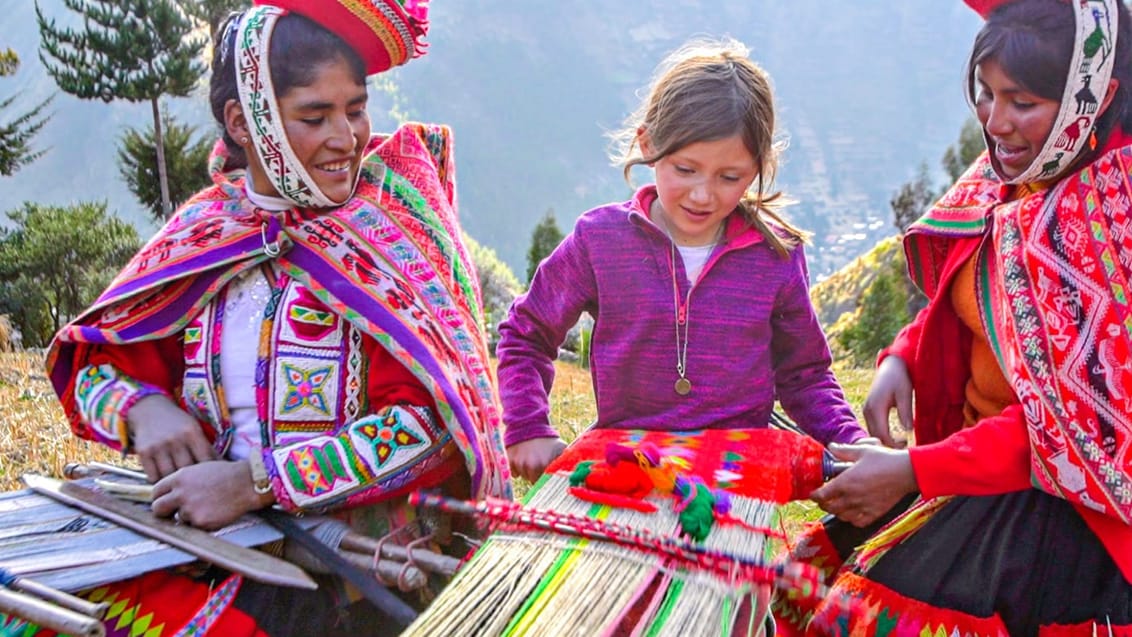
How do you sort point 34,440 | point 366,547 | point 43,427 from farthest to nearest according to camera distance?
point 43,427
point 34,440
point 366,547

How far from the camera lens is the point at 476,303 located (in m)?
2.63

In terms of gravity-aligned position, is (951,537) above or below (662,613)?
below

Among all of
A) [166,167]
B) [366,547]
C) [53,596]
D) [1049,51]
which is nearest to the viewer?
[53,596]

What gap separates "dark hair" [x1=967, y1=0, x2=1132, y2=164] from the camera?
1963mm

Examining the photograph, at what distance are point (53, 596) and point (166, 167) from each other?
22.1 m

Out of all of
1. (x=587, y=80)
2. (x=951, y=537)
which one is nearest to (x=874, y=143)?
(x=587, y=80)

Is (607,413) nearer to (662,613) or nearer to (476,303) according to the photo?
(476,303)

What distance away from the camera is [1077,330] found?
1946 mm

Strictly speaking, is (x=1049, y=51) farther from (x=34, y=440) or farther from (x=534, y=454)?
(x=34, y=440)

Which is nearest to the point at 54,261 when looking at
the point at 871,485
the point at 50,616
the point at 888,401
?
the point at 50,616

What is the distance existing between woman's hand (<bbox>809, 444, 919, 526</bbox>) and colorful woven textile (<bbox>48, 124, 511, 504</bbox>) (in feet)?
2.65

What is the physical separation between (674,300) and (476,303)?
546 millimetres

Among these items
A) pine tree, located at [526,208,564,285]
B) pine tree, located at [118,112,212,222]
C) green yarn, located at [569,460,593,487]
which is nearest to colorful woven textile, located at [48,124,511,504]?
green yarn, located at [569,460,593,487]

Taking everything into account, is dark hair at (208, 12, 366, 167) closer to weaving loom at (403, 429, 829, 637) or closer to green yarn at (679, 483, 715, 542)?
weaving loom at (403, 429, 829, 637)
